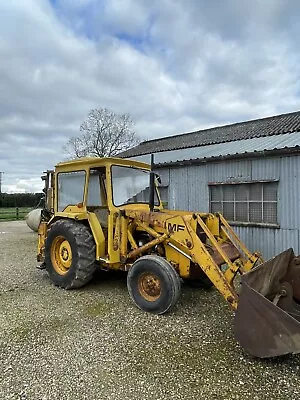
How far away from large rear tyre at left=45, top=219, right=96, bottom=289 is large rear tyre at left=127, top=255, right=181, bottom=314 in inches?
36.3

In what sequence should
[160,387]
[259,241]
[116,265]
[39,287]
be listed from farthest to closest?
[259,241] < [39,287] < [116,265] < [160,387]

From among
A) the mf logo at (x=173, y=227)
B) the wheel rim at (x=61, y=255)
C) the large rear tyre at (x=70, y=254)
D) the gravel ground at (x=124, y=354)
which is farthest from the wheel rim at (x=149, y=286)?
the wheel rim at (x=61, y=255)

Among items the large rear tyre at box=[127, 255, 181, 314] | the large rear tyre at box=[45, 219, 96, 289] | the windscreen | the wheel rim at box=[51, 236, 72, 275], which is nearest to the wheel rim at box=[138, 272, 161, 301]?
the large rear tyre at box=[127, 255, 181, 314]

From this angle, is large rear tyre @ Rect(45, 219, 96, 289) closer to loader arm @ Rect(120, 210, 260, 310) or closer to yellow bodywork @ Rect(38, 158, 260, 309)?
yellow bodywork @ Rect(38, 158, 260, 309)

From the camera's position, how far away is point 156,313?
449 cm

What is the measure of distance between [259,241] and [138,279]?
12.8 ft

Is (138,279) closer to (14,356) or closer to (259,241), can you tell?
(14,356)

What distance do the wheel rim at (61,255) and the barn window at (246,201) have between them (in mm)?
4178

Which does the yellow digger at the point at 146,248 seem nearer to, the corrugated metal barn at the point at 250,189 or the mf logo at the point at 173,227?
the mf logo at the point at 173,227

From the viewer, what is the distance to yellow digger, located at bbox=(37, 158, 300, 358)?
382 centimetres

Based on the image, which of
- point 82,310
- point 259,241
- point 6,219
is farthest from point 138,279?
point 6,219

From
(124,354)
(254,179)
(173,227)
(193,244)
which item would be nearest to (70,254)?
(173,227)

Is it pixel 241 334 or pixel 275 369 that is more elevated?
pixel 241 334

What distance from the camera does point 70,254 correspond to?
18.2 feet
